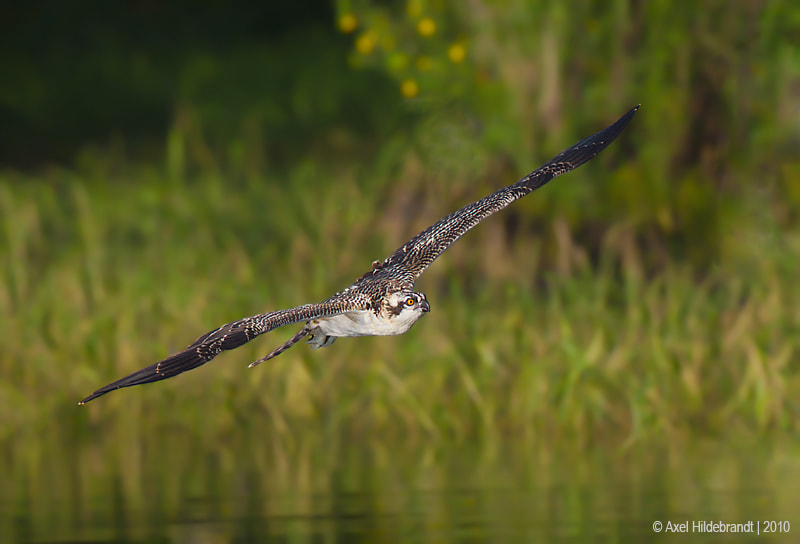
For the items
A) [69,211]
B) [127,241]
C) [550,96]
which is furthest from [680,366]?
[69,211]

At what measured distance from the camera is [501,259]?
12.6 m

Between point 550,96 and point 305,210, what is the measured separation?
3203 millimetres

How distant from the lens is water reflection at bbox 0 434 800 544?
8.29m

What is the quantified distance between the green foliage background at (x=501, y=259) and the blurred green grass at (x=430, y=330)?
0.08 feet

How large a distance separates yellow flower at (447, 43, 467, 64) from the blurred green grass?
3.95 feet

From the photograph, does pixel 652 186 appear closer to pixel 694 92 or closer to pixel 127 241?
pixel 694 92

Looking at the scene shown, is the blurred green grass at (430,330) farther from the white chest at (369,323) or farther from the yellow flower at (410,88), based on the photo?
the white chest at (369,323)

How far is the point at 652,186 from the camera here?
12242 millimetres

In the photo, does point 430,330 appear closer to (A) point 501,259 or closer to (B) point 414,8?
(A) point 501,259

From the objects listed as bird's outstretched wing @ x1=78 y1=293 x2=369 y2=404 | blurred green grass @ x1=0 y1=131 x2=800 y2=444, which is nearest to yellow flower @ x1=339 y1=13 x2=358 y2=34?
blurred green grass @ x1=0 y1=131 x2=800 y2=444

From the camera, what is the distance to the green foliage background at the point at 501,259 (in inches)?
420

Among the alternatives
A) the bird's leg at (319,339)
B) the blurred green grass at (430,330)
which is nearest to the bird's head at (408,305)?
the bird's leg at (319,339)

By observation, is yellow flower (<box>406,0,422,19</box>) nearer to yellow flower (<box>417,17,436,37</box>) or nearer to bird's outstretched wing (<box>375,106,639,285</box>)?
yellow flower (<box>417,17,436,37</box>)

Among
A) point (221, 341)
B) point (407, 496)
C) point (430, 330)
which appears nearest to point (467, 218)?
point (407, 496)
